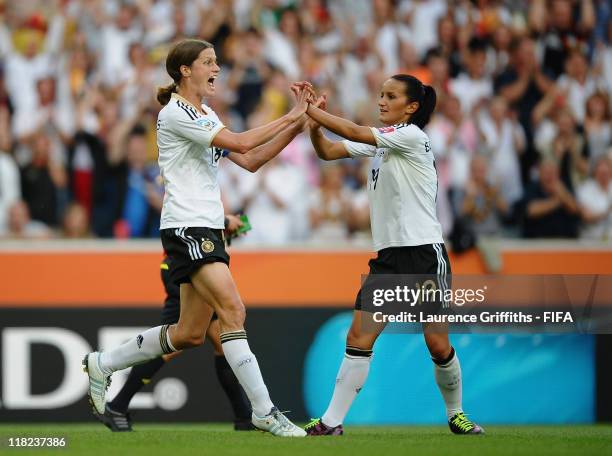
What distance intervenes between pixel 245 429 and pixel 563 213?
4.96 metres

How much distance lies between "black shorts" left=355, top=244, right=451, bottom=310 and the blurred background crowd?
3.72 m

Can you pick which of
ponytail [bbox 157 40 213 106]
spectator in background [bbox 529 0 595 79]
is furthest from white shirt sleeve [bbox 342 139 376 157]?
spectator in background [bbox 529 0 595 79]

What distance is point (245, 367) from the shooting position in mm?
7637

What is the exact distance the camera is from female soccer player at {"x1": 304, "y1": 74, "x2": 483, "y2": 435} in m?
7.95

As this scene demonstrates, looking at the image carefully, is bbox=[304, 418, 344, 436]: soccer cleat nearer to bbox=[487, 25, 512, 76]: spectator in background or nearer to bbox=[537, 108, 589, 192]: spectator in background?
bbox=[537, 108, 589, 192]: spectator in background

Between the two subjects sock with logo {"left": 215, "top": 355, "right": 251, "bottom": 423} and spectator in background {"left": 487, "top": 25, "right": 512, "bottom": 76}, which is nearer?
sock with logo {"left": 215, "top": 355, "right": 251, "bottom": 423}

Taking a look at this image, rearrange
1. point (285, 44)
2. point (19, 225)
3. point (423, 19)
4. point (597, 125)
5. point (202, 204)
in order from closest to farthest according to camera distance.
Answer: point (202, 204) < point (19, 225) < point (597, 125) < point (285, 44) < point (423, 19)

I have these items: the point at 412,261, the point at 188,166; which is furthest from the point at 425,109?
the point at 188,166

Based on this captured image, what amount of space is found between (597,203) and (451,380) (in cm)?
545

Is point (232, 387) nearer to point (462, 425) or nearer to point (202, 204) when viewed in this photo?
point (462, 425)

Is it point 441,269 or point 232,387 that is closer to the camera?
point 441,269

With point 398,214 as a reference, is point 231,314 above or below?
below

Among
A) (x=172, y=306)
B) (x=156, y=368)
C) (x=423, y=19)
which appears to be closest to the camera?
(x=172, y=306)

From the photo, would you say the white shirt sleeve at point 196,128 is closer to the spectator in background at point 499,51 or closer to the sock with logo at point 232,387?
the sock with logo at point 232,387
